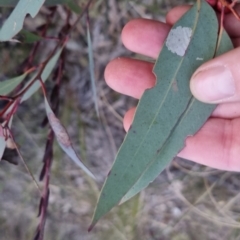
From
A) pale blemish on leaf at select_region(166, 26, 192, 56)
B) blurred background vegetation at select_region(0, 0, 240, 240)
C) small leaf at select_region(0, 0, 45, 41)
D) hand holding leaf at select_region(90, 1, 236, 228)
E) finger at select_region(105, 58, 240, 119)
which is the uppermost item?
small leaf at select_region(0, 0, 45, 41)

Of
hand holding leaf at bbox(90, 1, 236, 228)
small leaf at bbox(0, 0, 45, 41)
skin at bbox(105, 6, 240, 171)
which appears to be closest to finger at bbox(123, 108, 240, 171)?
skin at bbox(105, 6, 240, 171)

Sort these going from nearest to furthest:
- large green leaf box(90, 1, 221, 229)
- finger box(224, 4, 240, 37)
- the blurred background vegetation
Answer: large green leaf box(90, 1, 221, 229)
finger box(224, 4, 240, 37)
the blurred background vegetation

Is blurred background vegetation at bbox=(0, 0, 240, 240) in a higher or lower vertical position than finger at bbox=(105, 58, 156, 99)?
lower

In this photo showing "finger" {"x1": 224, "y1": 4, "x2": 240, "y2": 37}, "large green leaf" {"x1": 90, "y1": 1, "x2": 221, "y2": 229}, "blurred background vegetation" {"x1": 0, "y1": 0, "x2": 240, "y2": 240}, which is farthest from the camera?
"blurred background vegetation" {"x1": 0, "y1": 0, "x2": 240, "y2": 240}

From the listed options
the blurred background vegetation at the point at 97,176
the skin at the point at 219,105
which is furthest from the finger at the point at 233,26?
the blurred background vegetation at the point at 97,176

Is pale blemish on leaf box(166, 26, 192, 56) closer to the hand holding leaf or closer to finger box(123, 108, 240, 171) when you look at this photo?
the hand holding leaf

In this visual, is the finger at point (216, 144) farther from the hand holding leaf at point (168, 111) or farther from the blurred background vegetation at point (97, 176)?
the blurred background vegetation at point (97, 176)
